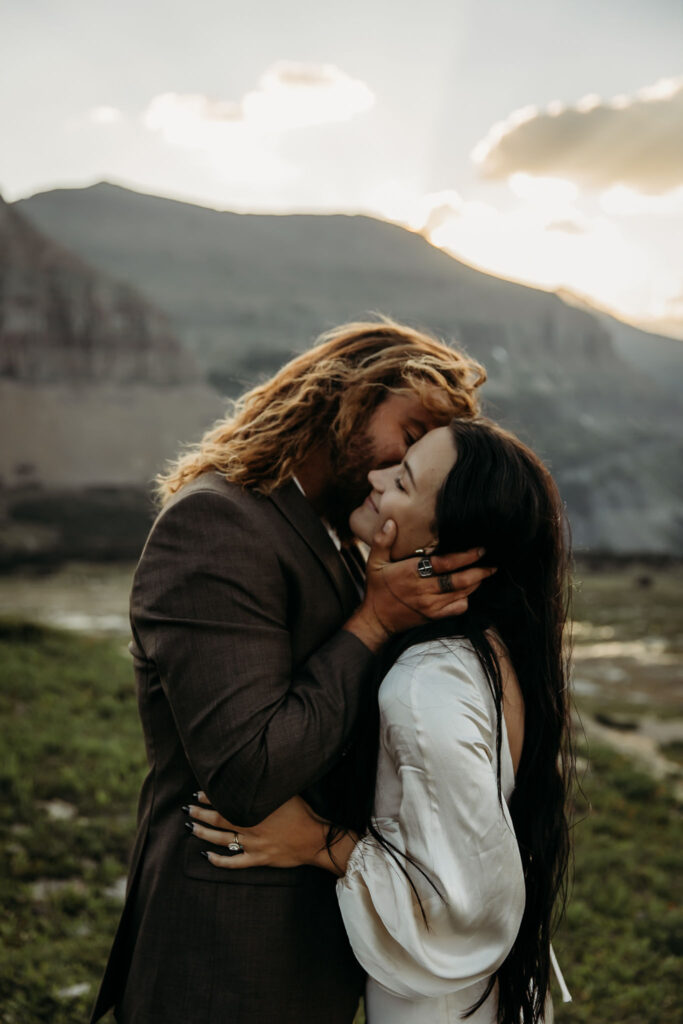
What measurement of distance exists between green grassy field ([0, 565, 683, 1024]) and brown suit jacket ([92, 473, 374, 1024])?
1.13 meters

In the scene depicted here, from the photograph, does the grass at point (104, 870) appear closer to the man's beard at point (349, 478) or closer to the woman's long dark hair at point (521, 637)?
the woman's long dark hair at point (521, 637)

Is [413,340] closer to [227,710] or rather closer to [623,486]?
[227,710]

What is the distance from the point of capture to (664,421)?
15788 centimetres

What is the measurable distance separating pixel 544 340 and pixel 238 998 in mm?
180162

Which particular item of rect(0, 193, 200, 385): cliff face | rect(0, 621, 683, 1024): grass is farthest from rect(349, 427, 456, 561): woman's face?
rect(0, 193, 200, 385): cliff face

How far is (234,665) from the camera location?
177 centimetres

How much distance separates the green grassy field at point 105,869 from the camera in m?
3.95

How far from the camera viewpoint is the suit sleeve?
1748 millimetres

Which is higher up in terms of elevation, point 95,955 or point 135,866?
point 135,866

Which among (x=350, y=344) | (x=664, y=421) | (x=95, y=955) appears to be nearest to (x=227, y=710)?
(x=350, y=344)

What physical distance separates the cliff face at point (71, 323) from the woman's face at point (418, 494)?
383 ft

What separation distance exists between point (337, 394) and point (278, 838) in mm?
1390

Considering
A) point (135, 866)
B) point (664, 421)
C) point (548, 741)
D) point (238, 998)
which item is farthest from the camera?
point (664, 421)

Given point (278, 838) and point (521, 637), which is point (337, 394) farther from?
point (278, 838)
